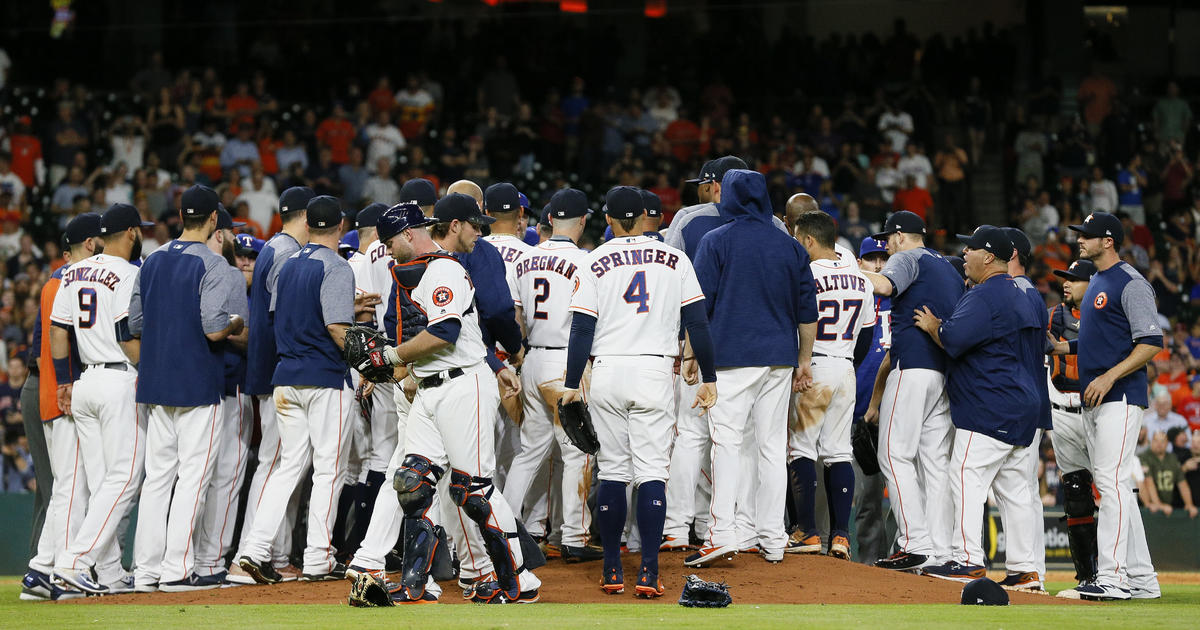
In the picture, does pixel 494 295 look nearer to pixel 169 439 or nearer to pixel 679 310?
pixel 679 310

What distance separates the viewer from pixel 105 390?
8.44 metres

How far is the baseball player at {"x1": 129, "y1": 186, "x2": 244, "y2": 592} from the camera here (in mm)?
8227

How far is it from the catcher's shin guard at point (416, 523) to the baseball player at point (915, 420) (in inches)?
132

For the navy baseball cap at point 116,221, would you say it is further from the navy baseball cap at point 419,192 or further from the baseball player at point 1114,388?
the baseball player at point 1114,388

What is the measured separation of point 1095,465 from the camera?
888 centimetres

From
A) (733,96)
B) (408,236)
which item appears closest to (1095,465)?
(408,236)

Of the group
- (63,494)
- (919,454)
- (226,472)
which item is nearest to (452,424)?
(226,472)

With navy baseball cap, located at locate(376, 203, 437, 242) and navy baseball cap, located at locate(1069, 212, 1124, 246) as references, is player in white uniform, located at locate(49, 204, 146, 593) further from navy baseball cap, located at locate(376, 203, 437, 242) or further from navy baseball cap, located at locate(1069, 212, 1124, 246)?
navy baseball cap, located at locate(1069, 212, 1124, 246)

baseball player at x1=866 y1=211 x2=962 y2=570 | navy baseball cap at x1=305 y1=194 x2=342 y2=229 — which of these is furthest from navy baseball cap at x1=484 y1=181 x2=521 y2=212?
baseball player at x1=866 y1=211 x2=962 y2=570

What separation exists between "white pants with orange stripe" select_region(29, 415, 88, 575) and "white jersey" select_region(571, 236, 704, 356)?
12.5 ft

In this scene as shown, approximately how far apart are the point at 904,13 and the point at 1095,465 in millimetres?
15084

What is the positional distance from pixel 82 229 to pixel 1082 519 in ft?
24.7

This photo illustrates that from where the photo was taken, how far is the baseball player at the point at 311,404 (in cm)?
812

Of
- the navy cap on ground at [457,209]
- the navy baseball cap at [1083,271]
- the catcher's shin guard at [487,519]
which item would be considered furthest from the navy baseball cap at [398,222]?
the navy baseball cap at [1083,271]
